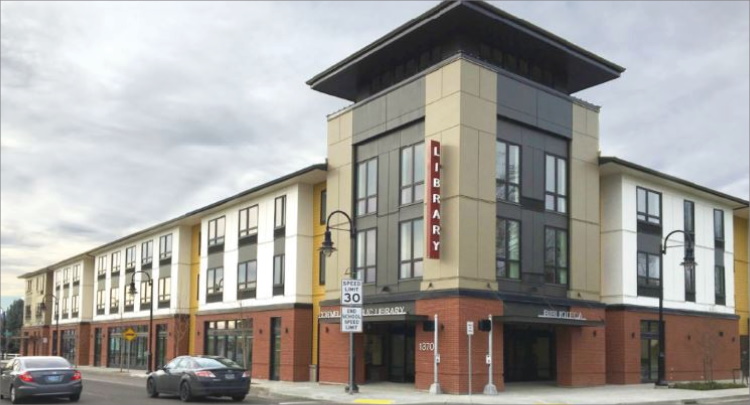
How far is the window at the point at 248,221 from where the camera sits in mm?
44938

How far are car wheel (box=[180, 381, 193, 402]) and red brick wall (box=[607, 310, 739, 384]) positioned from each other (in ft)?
66.5

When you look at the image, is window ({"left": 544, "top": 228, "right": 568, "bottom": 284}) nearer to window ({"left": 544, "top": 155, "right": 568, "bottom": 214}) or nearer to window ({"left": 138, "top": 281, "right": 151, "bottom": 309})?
window ({"left": 544, "top": 155, "right": 568, "bottom": 214})

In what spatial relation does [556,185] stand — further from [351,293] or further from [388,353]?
[351,293]

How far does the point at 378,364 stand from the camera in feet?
121

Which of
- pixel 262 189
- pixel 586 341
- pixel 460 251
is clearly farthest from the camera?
pixel 262 189

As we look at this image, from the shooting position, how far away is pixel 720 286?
144ft

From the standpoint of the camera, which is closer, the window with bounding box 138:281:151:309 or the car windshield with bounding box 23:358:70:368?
the car windshield with bounding box 23:358:70:368

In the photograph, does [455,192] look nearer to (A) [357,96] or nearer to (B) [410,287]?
(B) [410,287]

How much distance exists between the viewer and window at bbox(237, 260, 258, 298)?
44.4 meters

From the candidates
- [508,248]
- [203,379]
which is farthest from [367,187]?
[203,379]

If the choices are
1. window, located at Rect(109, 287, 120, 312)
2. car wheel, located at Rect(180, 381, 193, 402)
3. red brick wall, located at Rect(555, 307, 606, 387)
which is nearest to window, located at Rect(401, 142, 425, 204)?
red brick wall, located at Rect(555, 307, 606, 387)

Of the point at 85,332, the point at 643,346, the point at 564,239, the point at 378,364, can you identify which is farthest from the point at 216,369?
the point at 85,332

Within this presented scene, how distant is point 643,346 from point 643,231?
545cm

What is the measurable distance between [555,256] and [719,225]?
49.2 ft
